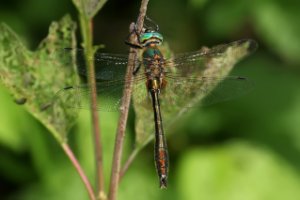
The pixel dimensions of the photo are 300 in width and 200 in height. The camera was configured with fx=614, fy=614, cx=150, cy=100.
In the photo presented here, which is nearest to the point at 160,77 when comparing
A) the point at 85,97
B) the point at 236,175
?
the point at 85,97

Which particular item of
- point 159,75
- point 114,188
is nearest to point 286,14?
point 159,75

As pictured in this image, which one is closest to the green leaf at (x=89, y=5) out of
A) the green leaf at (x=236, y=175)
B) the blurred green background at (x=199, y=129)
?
the blurred green background at (x=199, y=129)

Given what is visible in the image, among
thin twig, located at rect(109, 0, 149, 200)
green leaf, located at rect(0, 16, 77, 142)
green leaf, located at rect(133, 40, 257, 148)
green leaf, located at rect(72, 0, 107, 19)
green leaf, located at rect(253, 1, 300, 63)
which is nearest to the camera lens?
thin twig, located at rect(109, 0, 149, 200)

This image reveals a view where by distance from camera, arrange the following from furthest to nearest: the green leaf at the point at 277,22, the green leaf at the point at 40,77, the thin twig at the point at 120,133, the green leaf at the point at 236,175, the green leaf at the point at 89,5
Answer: the green leaf at the point at 277,22 → the green leaf at the point at 236,175 → the green leaf at the point at 40,77 → the green leaf at the point at 89,5 → the thin twig at the point at 120,133

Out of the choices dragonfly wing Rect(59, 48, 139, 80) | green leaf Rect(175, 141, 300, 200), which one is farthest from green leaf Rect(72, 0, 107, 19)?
green leaf Rect(175, 141, 300, 200)

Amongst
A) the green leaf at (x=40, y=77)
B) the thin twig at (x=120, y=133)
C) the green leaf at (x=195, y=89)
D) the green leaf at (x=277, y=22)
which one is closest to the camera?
the thin twig at (x=120, y=133)

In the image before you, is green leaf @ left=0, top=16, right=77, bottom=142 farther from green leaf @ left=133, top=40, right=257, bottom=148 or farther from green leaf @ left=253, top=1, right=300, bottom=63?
green leaf @ left=253, top=1, right=300, bottom=63

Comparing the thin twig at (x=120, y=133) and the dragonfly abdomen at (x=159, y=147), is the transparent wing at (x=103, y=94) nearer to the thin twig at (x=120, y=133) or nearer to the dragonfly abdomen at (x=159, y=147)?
the dragonfly abdomen at (x=159, y=147)
